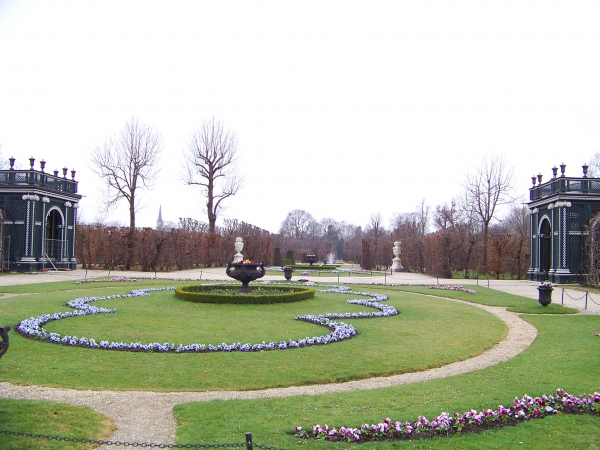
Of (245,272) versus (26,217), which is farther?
(26,217)

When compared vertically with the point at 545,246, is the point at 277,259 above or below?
below

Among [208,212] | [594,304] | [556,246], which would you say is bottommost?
[594,304]

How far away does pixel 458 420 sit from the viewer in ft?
18.0

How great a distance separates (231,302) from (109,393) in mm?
9522

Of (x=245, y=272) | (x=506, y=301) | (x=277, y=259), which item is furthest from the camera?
(x=277, y=259)

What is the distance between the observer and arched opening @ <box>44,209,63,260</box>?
35000mm

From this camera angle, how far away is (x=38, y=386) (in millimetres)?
6828

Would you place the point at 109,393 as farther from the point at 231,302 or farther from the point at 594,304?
the point at 594,304

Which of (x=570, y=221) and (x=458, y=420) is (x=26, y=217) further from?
(x=570, y=221)

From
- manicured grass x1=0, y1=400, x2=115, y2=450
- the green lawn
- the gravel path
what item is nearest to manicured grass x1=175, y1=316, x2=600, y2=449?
the green lawn

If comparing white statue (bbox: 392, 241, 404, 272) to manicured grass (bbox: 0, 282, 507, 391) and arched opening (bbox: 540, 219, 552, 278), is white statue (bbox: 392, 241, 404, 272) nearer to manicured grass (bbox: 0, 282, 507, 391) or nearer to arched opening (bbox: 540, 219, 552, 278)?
arched opening (bbox: 540, 219, 552, 278)

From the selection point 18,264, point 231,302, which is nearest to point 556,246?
point 231,302

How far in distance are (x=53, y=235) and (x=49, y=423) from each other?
35354mm

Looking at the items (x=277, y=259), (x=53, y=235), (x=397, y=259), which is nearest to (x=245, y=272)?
(x=53, y=235)
